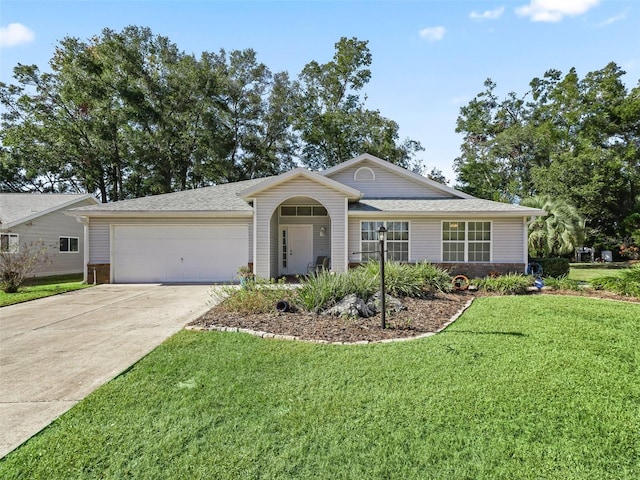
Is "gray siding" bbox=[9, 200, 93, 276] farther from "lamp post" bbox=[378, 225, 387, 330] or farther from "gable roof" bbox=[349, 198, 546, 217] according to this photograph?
"lamp post" bbox=[378, 225, 387, 330]

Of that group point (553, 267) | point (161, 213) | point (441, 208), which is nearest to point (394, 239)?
point (441, 208)

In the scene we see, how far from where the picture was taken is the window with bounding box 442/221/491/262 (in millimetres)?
13258

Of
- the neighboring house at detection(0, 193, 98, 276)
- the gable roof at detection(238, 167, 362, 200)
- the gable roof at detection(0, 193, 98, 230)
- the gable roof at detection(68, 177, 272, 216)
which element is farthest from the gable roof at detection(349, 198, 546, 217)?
the gable roof at detection(0, 193, 98, 230)

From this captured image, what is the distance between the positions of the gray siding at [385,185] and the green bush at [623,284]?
6428 mm

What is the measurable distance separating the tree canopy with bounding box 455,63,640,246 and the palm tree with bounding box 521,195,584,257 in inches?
290

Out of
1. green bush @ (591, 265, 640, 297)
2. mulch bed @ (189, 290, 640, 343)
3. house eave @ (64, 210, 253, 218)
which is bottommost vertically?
mulch bed @ (189, 290, 640, 343)

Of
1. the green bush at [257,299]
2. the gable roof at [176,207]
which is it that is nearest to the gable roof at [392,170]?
the gable roof at [176,207]

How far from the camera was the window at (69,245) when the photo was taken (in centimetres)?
1809

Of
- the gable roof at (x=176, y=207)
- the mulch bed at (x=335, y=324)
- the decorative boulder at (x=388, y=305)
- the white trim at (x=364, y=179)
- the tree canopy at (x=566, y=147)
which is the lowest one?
the mulch bed at (x=335, y=324)

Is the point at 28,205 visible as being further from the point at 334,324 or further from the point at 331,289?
the point at 334,324

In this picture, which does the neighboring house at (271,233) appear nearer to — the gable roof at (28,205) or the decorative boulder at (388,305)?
the decorative boulder at (388,305)

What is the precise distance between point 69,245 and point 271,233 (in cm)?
1284

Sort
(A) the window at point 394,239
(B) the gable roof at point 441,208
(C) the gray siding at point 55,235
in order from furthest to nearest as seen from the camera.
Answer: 1. (C) the gray siding at point 55,235
2. (A) the window at point 394,239
3. (B) the gable roof at point 441,208

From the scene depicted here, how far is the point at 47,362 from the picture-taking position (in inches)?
193
